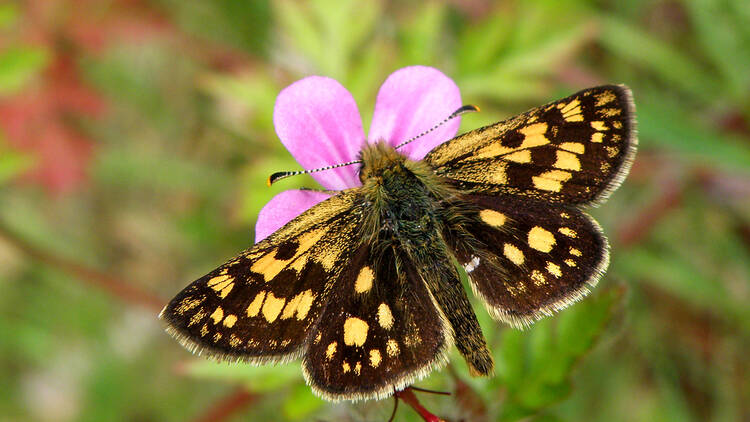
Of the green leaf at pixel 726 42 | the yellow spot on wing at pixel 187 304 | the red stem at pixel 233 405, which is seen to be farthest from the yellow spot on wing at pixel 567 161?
the green leaf at pixel 726 42

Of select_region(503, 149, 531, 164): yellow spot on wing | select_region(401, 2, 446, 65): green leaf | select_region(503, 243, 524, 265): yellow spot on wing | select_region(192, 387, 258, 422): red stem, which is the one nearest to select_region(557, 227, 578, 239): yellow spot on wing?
select_region(503, 243, 524, 265): yellow spot on wing

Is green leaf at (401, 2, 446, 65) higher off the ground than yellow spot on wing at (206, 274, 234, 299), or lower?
higher

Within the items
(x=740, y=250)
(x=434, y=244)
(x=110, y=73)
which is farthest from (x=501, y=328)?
(x=110, y=73)

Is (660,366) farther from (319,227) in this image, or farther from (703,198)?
(319,227)

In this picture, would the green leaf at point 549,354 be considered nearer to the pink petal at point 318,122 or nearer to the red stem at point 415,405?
the red stem at point 415,405

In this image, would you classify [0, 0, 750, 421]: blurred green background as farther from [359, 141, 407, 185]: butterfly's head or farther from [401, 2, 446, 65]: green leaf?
[359, 141, 407, 185]: butterfly's head

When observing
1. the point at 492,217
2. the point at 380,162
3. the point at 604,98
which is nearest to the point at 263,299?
the point at 380,162
